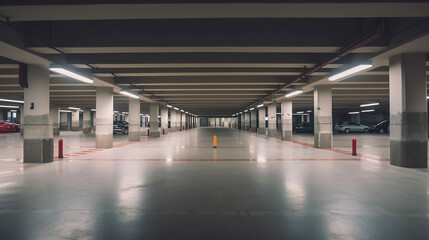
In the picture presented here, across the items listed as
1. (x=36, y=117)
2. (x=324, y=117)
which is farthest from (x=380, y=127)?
(x=36, y=117)

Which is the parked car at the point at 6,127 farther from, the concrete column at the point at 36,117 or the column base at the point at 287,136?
the column base at the point at 287,136

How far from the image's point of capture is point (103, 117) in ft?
48.7

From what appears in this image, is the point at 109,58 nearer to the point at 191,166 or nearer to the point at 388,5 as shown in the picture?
the point at 191,166

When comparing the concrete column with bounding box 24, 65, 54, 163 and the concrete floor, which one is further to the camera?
the concrete column with bounding box 24, 65, 54, 163

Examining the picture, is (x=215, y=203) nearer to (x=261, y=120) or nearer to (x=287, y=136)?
(x=287, y=136)

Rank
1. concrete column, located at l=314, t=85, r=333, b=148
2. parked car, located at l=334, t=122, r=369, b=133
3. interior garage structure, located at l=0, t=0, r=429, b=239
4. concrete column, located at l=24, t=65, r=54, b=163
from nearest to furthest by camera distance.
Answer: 1. interior garage structure, located at l=0, t=0, r=429, b=239
2. concrete column, located at l=24, t=65, r=54, b=163
3. concrete column, located at l=314, t=85, r=333, b=148
4. parked car, located at l=334, t=122, r=369, b=133

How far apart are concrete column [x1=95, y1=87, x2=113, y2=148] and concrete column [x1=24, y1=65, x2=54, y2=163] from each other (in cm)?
502

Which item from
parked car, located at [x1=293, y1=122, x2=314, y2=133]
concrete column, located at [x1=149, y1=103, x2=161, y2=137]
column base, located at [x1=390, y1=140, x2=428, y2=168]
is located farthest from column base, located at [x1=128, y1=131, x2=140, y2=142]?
parked car, located at [x1=293, y1=122, x2=314, y2=133]

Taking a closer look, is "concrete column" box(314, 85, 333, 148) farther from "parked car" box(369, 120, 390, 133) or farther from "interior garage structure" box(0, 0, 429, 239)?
"parked car" box(369, 120, 390, 133)

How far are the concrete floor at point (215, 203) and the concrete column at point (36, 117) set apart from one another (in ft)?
5.42

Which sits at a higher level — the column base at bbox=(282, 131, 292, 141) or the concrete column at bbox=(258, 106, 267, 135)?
the concrete column at bbox=(258, 106, 267, 135)

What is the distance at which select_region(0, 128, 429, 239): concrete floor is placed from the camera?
Result: 351 cm

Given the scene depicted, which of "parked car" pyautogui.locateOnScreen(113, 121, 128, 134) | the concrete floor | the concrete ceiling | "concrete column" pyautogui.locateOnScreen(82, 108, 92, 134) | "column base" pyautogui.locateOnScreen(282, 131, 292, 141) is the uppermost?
the concrete ceiling

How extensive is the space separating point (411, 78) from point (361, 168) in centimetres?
367
